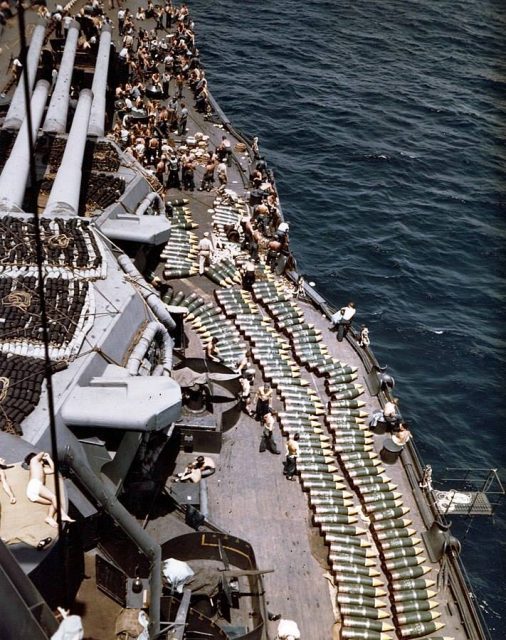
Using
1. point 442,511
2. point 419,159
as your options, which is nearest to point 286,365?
point 442,511

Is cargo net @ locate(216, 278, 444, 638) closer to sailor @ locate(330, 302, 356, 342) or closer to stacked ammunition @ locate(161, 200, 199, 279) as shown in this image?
sailor @ locate(330, 302, 356, 342)

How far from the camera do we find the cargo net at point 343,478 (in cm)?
2100

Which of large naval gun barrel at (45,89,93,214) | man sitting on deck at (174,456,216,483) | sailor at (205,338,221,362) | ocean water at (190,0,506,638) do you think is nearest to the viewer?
man sitting on deck at (174,456,216,483)

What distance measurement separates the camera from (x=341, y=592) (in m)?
21.0

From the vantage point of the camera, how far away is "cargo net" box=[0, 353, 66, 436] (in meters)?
Answer: 18.3

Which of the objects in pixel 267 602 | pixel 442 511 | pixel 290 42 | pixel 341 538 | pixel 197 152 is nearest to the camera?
pixel 267 602

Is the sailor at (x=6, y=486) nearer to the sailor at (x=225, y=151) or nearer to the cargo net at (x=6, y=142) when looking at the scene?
the cargo net at (x=6, y=142)

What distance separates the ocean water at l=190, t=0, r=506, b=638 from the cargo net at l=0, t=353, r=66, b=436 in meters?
19.2

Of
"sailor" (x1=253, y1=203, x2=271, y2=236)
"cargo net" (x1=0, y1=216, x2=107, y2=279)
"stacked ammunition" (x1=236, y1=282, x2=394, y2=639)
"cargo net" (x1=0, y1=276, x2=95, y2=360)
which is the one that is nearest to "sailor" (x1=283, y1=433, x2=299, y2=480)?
"stacked ammunition" (x1=236, y1=282, x2=394, y2=639)

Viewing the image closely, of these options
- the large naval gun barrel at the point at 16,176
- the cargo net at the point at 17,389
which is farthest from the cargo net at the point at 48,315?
the large naval gun barrel at the point at 16,176

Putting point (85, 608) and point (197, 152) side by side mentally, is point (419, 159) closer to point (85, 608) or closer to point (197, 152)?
point (197, 152)

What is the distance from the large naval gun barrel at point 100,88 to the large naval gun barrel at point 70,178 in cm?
237

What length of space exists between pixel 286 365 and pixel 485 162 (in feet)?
130

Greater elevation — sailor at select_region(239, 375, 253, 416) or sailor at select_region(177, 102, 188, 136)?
sailor at select_region(177, 102, 188, 136)
